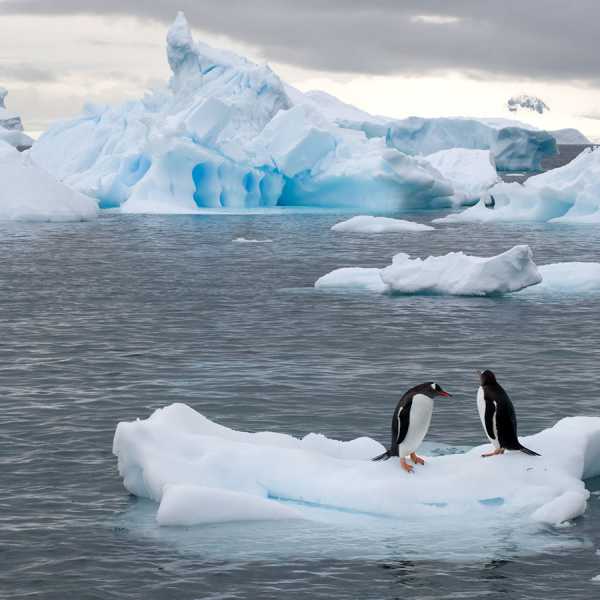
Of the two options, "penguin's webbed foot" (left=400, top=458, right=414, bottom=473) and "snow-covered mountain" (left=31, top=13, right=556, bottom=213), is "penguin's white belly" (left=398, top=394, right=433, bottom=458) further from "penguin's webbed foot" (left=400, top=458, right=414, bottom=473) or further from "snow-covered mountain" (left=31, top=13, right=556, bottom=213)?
"snow-covered mountain" (left=31, top=13, right=556, bottom=213)

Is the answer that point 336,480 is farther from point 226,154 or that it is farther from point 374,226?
point 226,154

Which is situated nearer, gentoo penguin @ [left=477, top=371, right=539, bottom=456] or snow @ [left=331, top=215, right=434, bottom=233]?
gentoo penguin @ [left=477, top=371, right=539, bottom=456]

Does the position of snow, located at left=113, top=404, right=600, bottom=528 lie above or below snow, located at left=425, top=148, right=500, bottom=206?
below

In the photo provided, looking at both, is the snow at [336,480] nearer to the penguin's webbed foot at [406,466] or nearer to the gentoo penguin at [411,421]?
the penguin's webbed foot at [406,466]

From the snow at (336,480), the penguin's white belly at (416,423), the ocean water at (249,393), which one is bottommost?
the ocean water at (249,393)

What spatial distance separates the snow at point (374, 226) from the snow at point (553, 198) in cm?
633

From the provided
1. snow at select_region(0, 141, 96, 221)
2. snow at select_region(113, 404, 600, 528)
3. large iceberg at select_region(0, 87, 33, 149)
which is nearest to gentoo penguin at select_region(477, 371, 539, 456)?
snow at select_region(113, 404, 600, 528)

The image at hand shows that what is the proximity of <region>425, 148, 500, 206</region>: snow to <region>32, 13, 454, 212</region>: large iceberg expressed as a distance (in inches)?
109

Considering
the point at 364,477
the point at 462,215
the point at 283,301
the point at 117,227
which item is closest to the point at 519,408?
the point at 364,477

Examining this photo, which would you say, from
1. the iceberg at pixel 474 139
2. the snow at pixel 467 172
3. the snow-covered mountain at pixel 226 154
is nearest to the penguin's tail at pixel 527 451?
the snow-covered mountain at pixel 226 154

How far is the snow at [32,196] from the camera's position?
50.4 meters

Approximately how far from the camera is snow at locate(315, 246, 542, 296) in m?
25.7

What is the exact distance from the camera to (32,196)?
51594 mm

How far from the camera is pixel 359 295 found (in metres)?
26.8
